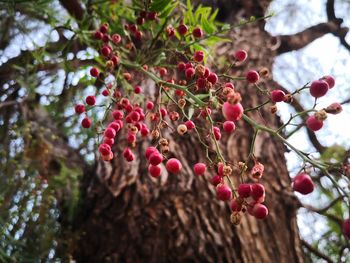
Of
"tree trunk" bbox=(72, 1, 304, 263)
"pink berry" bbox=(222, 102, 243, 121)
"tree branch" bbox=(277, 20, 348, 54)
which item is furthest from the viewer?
"tree branch" bbox=(277, 20, 348, 54)

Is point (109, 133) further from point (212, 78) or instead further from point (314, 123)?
point (314, 123)

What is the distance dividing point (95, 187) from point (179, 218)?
1.33 feet

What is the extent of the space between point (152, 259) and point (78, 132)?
103 centimetres

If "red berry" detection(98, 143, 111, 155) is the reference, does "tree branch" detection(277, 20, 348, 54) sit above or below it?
above

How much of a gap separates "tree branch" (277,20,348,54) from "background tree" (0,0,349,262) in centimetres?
69

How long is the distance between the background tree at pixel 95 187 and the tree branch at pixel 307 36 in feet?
2.25

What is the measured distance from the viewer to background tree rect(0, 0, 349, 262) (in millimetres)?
1367

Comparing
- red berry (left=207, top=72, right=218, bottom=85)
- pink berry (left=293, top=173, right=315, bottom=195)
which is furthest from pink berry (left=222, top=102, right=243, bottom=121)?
red berry (left=207, top=72, right=218, bottom=85)

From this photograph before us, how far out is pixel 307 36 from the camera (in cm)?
267

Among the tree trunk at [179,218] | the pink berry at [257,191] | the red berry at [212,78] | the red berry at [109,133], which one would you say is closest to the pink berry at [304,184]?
the pink berry at [257,191]

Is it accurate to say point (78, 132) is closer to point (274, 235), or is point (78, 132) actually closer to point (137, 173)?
point (137, 173)

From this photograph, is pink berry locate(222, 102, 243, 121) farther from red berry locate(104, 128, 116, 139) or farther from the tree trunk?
the tree trunk

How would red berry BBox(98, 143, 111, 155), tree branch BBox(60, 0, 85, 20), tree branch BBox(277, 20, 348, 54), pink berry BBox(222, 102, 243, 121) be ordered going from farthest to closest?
tree branch BBox(277, 20, 348, 54), tree branch BBox(60, 0, 85, 20), red berry BBox(98, 143, 111, 155), pink berry BBox(222, 102, 243, 121)

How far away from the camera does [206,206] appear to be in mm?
1454
